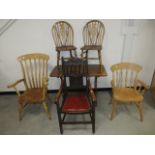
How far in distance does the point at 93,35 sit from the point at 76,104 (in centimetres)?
120

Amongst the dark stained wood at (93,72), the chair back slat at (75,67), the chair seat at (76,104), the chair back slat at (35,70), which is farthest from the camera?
the chair back slat at (35,70)

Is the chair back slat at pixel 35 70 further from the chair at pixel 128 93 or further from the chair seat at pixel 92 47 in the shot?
the chair at pixel 128 93

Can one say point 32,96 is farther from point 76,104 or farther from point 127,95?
point 127,95

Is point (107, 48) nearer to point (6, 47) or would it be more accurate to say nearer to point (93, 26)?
point (93, 26)

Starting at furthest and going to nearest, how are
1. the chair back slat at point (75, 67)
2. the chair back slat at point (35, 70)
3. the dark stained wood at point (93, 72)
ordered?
the chair back slat at point (35, 70)
the dark stained wood at point (93, 72)
the chair back slat at point (75, 67)

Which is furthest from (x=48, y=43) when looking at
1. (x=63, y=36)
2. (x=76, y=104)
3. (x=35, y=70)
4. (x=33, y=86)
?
(x=76, y=104)

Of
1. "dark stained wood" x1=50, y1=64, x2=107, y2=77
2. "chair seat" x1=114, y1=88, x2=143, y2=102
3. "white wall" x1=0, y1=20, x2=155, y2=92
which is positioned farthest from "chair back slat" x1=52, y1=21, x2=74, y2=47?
"chair seat" x1=114, y1=88, x2=143, y2=102

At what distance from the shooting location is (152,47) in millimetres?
2680

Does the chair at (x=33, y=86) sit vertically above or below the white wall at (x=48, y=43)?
below

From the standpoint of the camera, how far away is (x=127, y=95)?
213cm

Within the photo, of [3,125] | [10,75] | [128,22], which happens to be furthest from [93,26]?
[3,125]

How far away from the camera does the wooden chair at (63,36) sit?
227cm

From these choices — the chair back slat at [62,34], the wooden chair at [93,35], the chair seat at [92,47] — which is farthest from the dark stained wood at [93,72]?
the chair back slat at [62,34]

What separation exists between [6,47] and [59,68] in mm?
1112
